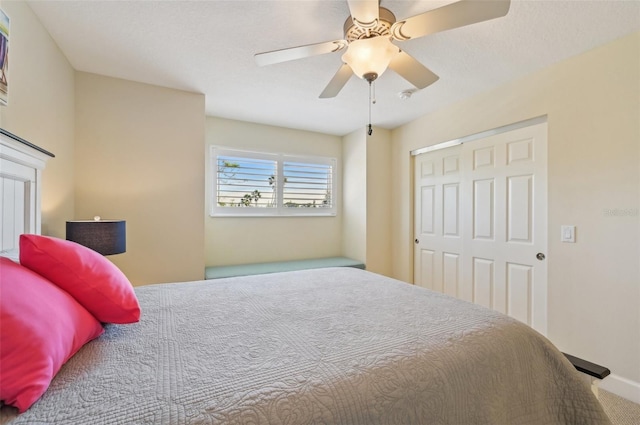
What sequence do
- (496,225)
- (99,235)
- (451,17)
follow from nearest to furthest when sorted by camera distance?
(451,17), (99,235), (496,225)

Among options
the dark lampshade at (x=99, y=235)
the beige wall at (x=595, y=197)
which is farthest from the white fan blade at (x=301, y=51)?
the beige wall at (x=595, y=197)

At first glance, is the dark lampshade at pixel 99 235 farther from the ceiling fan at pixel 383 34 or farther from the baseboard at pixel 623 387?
the baseboard at pixel 623 387

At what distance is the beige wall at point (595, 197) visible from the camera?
1848 millimetres

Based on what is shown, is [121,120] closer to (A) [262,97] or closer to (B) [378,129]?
(A) [262,97]

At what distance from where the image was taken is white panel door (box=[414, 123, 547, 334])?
7.82 feet

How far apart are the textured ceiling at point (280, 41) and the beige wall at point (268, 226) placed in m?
0.77

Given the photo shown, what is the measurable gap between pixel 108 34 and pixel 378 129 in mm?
2909

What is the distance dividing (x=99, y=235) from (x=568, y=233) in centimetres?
337

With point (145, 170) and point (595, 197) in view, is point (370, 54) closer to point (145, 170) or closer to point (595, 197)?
point (595, 197)

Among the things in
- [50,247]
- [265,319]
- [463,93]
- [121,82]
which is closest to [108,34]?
[121,82]

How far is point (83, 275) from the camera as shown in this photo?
945 mm

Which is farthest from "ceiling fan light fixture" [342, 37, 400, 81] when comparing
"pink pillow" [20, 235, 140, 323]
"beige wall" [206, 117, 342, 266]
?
"beige wall" [206, 117, 342, 266]

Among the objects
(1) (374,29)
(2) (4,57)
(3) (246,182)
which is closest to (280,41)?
(1) (374,29)

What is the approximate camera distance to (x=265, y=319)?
47.3 inches
